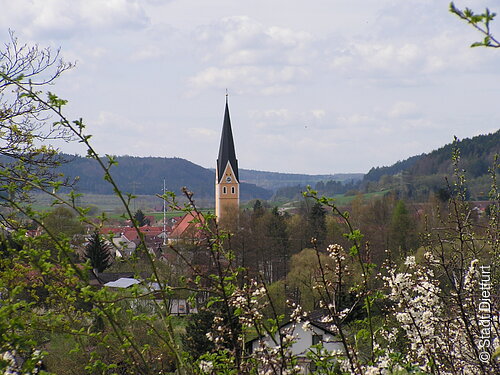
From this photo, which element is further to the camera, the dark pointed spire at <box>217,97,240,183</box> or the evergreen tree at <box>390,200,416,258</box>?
the dark pointed spire at <box>217,97,240,183</box>

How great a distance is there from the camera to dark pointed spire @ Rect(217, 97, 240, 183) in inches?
2115

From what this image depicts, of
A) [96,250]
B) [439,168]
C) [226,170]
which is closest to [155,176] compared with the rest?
[439,168]

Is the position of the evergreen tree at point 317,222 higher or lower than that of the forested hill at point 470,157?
lower

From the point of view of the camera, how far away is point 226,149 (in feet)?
178

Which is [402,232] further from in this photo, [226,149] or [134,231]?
[226,149]

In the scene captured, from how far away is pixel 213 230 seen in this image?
3.07 meters

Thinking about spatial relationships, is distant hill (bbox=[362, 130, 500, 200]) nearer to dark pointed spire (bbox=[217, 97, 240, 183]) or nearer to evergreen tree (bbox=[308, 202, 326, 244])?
dark pointed spire (bbox=[217, 97, 240, 183])

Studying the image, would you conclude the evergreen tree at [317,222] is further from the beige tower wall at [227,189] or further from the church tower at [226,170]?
the beige tower wall at [227,189]

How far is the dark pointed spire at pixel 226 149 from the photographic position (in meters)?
53.7

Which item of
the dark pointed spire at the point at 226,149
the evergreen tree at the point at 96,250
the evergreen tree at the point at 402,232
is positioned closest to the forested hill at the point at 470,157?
the dark pointed spire at the point at 226,149

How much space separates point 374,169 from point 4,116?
14630 cm

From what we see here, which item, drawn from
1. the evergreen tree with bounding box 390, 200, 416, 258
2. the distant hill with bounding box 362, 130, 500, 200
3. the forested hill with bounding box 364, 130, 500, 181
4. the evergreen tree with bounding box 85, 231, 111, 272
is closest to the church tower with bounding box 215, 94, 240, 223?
the evergreen tree with bounding box 390, 200, 416, 258

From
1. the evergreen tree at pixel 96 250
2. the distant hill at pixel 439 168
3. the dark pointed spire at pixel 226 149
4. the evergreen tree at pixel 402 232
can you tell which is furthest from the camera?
the distant hill at pixel 439 168

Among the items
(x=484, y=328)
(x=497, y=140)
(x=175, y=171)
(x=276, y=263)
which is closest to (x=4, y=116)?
(x=484, y=328)
